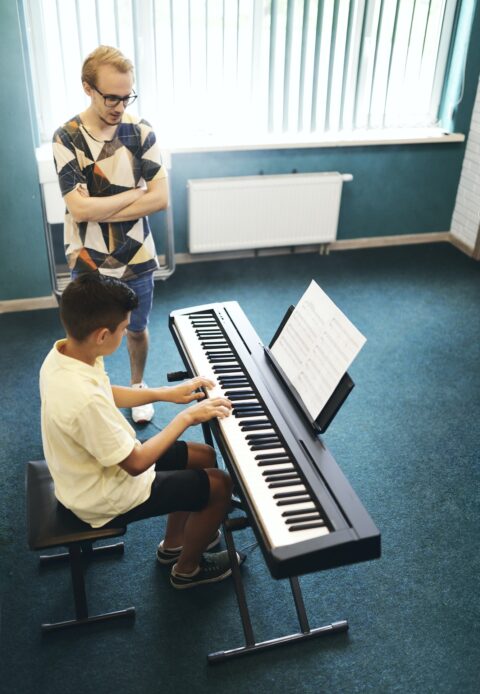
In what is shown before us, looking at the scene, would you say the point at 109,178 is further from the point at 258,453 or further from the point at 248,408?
the point at 258,453

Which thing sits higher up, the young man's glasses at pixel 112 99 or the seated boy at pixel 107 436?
the young man's glasses at pixel 112 99

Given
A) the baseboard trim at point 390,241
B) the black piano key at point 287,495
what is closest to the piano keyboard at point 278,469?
the black piano key at point 287,495

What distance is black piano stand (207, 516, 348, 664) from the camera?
2.09 metres

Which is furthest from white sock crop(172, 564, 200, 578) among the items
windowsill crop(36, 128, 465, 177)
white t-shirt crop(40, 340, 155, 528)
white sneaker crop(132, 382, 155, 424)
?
windowsill crop(36, 128, 465, 177)

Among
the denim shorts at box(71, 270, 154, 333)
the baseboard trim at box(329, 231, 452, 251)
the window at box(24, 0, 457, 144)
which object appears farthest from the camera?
the baseboard trim at box(329, 231, 452, 251)

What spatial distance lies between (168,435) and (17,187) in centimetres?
251

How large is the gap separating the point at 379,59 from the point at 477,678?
3.97m

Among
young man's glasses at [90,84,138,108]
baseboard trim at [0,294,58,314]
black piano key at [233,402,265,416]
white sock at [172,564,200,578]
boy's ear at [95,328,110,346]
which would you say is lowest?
baseboard trim at [0,294,58,314]

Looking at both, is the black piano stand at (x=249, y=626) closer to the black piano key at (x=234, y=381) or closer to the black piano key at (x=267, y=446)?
the black piano key at (x=267, y=446)

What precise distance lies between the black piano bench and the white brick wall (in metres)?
3.98

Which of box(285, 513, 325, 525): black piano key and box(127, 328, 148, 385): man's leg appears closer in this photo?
box(285, 513, 325, 525): black piano key

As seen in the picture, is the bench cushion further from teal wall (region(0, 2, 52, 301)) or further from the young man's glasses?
teal wall (region(0, 2, 52, 301))

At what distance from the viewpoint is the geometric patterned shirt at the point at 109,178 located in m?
2.59

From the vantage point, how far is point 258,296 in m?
4.45
